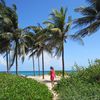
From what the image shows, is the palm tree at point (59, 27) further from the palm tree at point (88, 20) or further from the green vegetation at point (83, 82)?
the green vegetation at point (83, 82)

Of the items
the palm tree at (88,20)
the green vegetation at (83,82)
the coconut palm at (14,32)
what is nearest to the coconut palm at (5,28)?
the coconut palm at (14,32)

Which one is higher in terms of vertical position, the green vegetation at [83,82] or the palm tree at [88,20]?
the palm tree at [88,20]

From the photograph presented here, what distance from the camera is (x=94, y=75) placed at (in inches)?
747

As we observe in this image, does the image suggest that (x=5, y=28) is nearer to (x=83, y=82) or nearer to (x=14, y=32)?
(x=14, y=32)

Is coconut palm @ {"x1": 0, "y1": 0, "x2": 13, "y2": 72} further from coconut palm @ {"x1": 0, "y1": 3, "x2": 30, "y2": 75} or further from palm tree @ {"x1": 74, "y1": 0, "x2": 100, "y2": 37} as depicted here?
palm tree @ {"x1": 74, "y1": 0, "x2": 100, "y2": 37}

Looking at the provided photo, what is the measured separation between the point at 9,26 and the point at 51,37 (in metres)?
6.67

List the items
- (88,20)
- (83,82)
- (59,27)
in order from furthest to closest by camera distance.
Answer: (59,27), (88,20), (83,82)

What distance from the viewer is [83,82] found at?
17906 mm

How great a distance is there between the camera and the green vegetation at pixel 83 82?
1399 centimetres

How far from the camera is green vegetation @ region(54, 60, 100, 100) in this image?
1399 centimetres

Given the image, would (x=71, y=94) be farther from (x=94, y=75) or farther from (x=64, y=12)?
(x=64, y=12)

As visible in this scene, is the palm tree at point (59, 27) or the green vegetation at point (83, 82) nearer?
the green vegetation at point (83, 82)

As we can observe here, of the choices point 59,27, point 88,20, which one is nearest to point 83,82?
point 88,20

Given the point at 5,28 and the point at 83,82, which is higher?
the point at 5,28
